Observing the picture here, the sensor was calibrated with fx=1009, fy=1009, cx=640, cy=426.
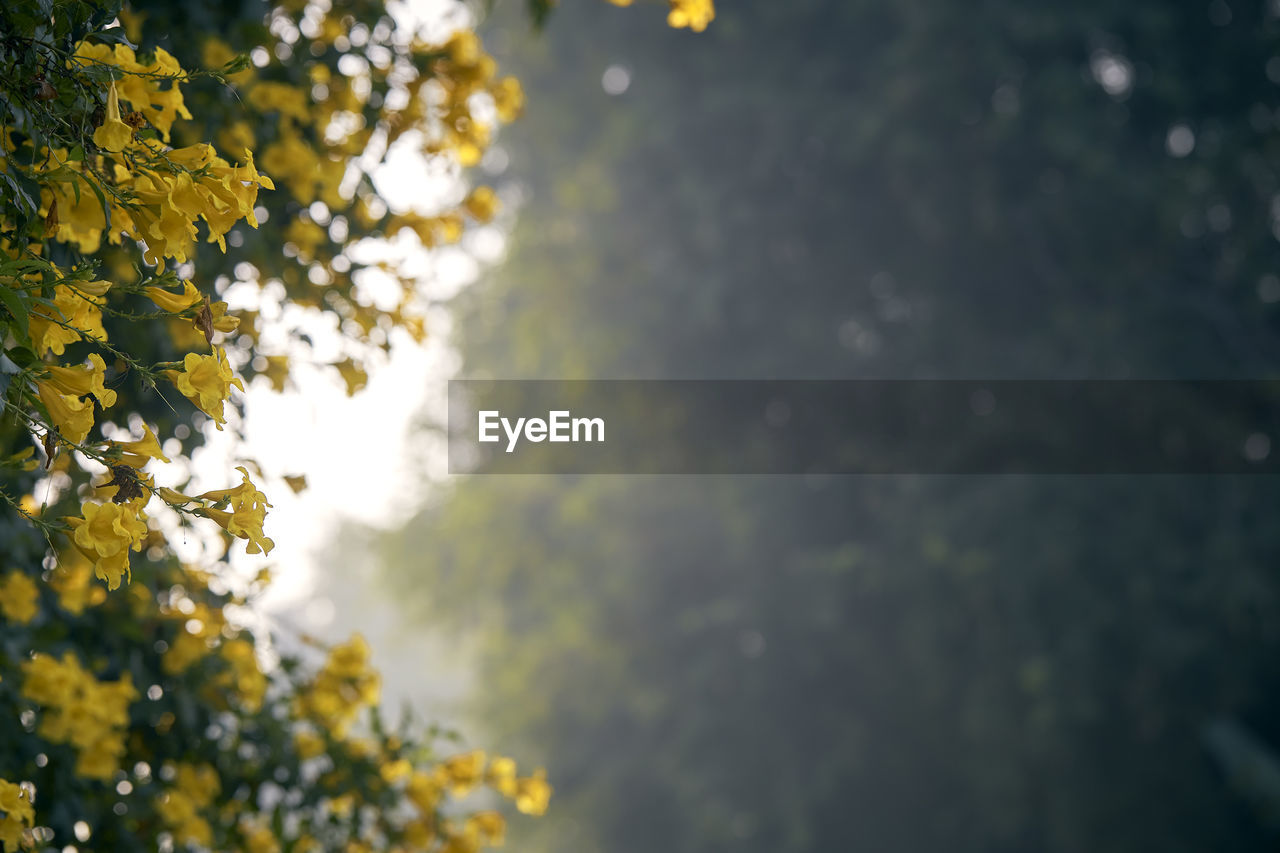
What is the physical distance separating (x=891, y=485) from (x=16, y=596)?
587 centimetres

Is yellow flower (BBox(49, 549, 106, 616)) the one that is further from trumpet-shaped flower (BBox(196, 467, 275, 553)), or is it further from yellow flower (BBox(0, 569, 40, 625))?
trumpet-shaped flower (BBox(196, 467, 275, 553))

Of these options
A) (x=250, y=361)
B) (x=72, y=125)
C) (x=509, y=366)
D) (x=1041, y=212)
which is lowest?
(x=72, y=125)

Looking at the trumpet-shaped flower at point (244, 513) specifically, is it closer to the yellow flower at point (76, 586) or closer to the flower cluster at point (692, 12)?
the flower cluster at point (692, 12)

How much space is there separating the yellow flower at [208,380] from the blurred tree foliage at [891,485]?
5.38 meters

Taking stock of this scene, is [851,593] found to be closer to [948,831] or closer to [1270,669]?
[948,831]

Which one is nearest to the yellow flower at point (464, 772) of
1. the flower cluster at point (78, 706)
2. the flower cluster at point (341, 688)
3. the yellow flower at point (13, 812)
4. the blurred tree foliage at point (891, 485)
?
the flower cluster at point (341, 688)

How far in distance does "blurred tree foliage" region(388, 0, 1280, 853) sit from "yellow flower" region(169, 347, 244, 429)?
538 centimetres

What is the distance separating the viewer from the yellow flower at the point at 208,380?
0.58m

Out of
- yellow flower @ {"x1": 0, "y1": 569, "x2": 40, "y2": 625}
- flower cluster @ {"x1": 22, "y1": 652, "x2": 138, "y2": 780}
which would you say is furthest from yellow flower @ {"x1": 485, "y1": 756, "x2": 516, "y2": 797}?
yellow flower @ {"x1": 0, "y1": 569, "x2": 40, "y2": 625}

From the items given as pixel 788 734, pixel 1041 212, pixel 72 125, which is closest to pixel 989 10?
pixel 1041 212

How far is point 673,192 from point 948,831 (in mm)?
4608

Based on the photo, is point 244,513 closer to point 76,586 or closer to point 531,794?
→ point 76,586

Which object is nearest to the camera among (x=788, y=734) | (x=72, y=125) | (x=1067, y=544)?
(x=72, y=125)

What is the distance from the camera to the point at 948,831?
6238 mm
